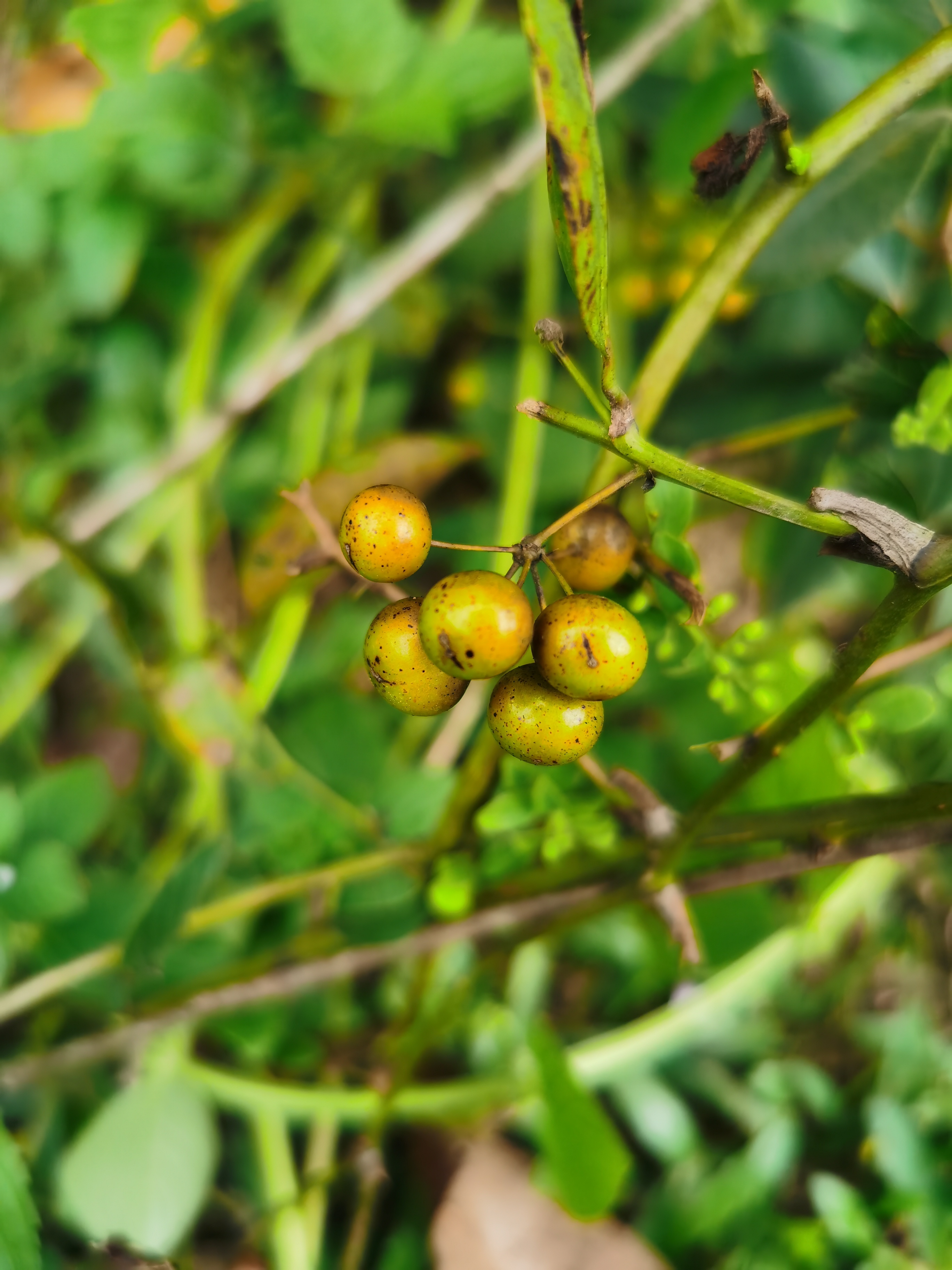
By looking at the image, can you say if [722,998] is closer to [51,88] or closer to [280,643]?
[280,643]

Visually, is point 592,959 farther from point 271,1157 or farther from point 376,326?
point 376,326

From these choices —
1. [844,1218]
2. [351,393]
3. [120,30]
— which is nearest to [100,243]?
[120,30]

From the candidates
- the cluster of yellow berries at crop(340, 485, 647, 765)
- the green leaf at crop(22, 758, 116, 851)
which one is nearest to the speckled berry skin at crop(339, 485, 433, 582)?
the cluster of yellow berries at crop(340, 485, 647, 765)

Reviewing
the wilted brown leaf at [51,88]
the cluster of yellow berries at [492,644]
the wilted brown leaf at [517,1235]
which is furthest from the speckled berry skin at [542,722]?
the wilted brown leaf at [51,88]

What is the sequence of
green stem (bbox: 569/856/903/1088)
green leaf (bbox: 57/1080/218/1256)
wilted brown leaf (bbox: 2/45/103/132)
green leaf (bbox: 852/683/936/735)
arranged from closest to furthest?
green leaf (bbox: 852/683/936/735) < green leaf (bbox: 57/1080/218/1256) < green stem (bbox: 569/856/903/1088) < wilted brown leaf (bbox: 2/45/103/132)

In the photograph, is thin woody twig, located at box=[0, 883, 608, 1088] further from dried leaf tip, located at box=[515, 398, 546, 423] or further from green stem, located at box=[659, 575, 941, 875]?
dried leaf tip, located at box=[515, 398, 546, 423]

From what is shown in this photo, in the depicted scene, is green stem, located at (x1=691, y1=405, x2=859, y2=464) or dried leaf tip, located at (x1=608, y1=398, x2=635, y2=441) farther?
green stem, located at (x1=691, y1=405, x2=859, y2=464)

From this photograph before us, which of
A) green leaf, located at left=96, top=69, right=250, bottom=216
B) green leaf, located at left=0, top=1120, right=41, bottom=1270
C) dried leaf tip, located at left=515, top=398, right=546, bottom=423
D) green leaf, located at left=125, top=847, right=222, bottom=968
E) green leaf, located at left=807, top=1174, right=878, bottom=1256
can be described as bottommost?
green leaf, located at left=807, top=1174, right=878, bottom=1256

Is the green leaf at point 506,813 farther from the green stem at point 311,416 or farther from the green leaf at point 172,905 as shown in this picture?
the green stem at point 311,416
